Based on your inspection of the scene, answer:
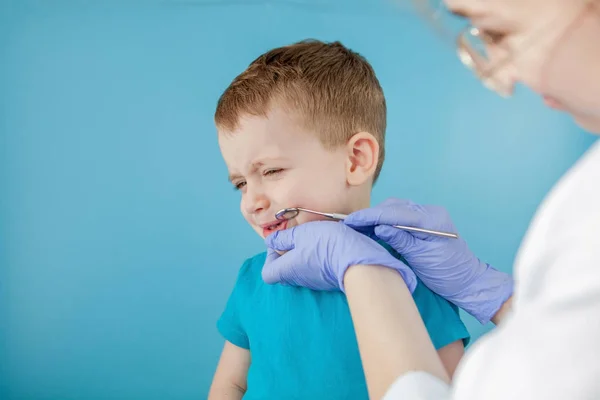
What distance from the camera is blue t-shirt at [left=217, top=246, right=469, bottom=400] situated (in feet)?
3.34

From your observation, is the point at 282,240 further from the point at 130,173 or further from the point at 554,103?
the point at 130,173

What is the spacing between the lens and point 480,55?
661mm

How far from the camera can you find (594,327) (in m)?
0.42

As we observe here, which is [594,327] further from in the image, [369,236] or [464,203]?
[464,203]

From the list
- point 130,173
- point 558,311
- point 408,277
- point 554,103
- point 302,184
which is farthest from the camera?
point 130,173

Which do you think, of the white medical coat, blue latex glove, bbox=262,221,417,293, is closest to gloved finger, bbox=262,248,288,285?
blue latex glove, bbox=262,221,417,293

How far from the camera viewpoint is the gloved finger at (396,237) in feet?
3.39

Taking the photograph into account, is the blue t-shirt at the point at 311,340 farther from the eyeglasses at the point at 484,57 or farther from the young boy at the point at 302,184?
the eyeglasses at the point at 484,57

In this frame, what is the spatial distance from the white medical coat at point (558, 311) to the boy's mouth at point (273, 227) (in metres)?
0.69

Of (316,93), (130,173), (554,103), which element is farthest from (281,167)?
(130,173)

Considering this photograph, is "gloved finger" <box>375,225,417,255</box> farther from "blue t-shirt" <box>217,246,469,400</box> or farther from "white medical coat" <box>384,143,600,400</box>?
"white medical coat" <box>384,143,600,400</box>

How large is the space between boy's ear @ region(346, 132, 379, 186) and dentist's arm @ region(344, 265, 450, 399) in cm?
Answer: 28

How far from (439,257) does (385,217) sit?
4.7 inches

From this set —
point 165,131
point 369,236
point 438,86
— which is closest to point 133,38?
point 165,131
